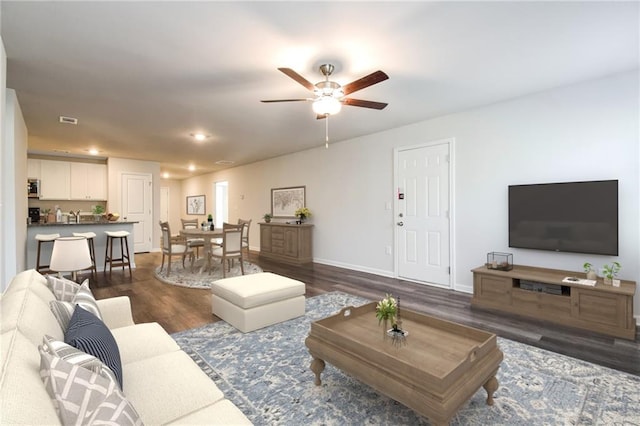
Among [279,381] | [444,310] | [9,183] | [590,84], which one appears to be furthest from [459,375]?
[9,183]

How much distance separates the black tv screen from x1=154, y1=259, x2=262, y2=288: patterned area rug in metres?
4.27

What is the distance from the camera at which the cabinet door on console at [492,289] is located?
11.6 ft

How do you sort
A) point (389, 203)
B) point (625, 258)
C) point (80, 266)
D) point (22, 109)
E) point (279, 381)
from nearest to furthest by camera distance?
1. point (279, 381)
2. point (80, 266)
3. point (625, 258)
4. point (22, 109)
5. point (389, 203)

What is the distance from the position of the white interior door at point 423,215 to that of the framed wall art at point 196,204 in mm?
8434

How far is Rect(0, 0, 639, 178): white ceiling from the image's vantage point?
2.18 meters

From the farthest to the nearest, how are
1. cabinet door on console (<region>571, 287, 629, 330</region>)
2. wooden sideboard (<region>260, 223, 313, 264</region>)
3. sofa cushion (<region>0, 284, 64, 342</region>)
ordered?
wooden sideboard (<region>260, 223, 313, 264</region>)
cabinet door on console (<region>571, 287, 629, 330</region>)
sofa cushion (<region>0, 284, 64, 342</region>)

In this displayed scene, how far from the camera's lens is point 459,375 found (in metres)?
1.56

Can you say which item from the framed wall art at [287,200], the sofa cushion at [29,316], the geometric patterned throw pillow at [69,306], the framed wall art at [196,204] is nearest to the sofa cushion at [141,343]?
the geometric patterned throw pillow at [69,306]

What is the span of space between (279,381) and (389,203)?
3.71 m

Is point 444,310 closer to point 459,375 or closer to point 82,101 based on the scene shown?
point 459,375

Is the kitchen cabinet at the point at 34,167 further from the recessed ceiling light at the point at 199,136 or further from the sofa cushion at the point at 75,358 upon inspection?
the sofa cushion at the point at 75,358

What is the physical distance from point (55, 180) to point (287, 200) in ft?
18.2

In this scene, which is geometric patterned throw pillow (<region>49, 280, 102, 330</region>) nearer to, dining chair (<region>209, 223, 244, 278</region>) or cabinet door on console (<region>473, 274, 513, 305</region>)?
dining chair (<region>209, 223, 244, 278</region>)

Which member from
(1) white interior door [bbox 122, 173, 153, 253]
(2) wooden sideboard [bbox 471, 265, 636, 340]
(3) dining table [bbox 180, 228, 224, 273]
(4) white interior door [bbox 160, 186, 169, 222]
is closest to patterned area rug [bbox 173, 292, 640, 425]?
(2) wooden sideboard [bbox 471, 265, 636, 340]
